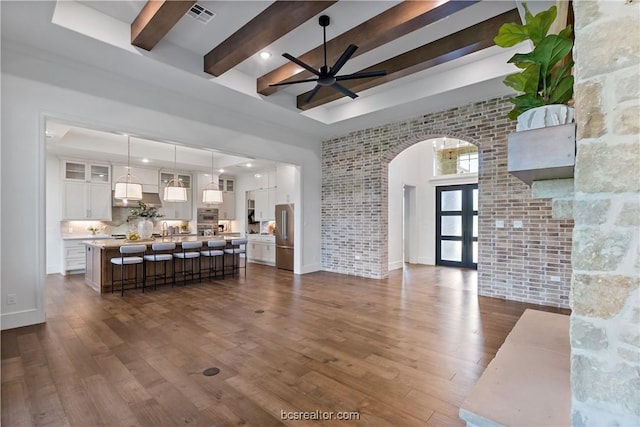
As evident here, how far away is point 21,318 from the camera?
139 inches

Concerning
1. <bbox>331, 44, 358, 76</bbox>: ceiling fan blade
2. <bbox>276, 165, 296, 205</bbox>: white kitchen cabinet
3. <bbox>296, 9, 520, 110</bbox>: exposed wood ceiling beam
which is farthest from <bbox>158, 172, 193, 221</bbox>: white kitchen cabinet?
<bbox>331, 44, 358, 76</bbox>: ceiling fan blade

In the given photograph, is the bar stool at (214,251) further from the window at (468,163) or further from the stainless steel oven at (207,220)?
the window at (468,163)

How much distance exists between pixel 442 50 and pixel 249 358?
4269mm

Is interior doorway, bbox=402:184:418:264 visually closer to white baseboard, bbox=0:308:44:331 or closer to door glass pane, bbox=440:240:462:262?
door glass pane, bbox=440:240:462:262

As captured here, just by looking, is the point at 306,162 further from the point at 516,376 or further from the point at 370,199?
the point at 516,376

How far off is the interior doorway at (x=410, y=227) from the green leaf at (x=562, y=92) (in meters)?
7.47

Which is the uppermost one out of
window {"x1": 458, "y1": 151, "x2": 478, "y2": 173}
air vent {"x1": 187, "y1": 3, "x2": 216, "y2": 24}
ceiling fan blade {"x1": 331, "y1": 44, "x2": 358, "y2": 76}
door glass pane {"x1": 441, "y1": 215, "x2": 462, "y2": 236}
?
air vent {"x1": 187, "y1": 3, "x2": 216, "y2": 24}

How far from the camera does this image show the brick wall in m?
4.45

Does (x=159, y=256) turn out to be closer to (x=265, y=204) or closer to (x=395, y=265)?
(x=265, y=204)

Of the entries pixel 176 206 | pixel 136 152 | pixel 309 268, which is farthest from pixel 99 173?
pixel 309 268

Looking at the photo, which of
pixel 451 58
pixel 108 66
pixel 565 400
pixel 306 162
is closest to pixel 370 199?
pixel 306 162

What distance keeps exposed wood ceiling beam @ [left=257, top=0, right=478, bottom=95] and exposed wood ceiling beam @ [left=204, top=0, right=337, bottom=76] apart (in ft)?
2.38

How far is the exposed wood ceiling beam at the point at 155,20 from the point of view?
2915 millimetres

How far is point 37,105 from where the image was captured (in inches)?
143
